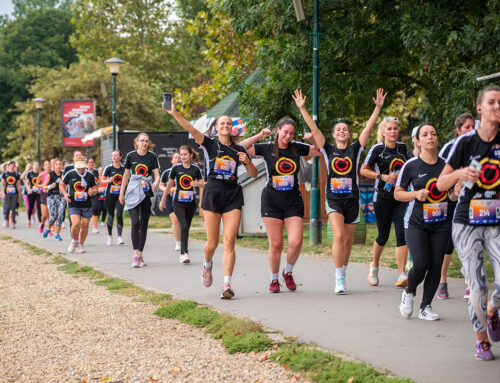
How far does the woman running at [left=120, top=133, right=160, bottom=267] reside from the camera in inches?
457

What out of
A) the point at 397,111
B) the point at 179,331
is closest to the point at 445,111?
Result: the point at 179,331

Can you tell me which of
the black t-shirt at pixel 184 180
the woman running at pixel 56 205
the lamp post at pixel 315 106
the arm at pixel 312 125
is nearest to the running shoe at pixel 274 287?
the arm at pixel 312 125

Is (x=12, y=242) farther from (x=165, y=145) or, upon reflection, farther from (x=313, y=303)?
(x=313, y=303)

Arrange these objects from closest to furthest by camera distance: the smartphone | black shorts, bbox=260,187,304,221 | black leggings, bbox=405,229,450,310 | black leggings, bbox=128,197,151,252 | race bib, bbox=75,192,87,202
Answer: black leggings, bbox=405,229,450,310, the smartphone, black shorts, bbox=260,187,304,221, black leggings, bbox=128,197,151,252, race bib, bbox=75,192,87,202

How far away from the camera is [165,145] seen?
27.2 metres

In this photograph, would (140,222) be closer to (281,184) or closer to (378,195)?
(281,184)

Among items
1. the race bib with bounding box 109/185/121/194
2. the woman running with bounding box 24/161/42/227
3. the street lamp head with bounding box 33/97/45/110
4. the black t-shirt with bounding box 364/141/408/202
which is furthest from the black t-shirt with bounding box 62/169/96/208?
the street lamp head with bounding box 33/97/45/110

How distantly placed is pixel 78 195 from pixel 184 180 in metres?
2.73

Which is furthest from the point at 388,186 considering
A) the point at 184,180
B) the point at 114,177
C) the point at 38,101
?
the point at 38,101

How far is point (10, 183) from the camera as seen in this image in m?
23.5

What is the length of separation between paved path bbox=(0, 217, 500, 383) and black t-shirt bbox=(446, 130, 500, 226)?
1001 millimetres

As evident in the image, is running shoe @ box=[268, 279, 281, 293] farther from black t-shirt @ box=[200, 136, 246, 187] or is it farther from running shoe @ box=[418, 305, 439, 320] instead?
running shoe @ box=[418, 305, 439, 320]

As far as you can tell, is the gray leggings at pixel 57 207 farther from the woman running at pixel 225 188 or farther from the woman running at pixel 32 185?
the woman running at pixel 225 188

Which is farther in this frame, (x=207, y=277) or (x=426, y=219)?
(x=207, y=277)
